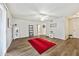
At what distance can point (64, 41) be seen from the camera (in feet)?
8.98

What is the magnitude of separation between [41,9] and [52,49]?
969mm

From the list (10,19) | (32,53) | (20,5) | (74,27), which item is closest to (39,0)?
(20,5)

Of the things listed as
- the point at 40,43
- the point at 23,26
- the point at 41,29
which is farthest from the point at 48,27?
the point at 23,26

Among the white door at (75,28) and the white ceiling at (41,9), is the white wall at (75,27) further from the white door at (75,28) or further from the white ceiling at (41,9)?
the white ceiling at (41,9)

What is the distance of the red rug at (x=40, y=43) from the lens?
2759mm

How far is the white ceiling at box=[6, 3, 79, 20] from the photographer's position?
261 centimetres

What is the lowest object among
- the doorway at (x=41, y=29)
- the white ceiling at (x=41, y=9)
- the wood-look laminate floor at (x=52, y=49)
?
the wood-look laminate floor at (x=52, y=49)

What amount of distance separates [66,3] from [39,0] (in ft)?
2.01

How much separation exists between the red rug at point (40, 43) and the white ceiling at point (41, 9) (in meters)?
0.53

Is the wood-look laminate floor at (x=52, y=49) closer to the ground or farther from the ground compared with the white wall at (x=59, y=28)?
closer to the ground

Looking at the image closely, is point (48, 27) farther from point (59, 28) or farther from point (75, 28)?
point (75, 28)

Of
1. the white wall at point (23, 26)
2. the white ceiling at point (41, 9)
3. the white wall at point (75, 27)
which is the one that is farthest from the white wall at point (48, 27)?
the white wall at point (75, 27)

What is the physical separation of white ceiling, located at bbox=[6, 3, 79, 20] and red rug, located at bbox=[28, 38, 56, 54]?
0.53 metres

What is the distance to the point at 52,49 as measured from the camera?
271 cm
